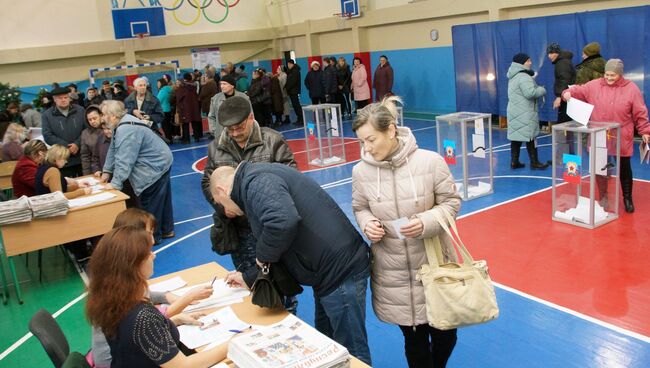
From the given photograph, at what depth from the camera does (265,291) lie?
2846mm

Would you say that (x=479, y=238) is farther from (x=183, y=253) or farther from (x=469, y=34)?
(x=469, y=34)

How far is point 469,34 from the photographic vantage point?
12672mm

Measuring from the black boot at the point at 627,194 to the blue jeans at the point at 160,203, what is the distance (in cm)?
514

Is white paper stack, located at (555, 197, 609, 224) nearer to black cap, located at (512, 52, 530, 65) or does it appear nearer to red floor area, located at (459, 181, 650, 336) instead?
red floor area, located at (459, 181, 650, 336)

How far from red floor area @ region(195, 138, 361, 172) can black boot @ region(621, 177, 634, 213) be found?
17.0 feet

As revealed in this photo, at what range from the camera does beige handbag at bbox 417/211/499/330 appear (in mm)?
2732

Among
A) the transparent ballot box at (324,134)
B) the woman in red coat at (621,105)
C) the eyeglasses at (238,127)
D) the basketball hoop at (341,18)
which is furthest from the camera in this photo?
the basketball hoop at (341,18)

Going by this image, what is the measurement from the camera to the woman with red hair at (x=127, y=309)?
91.3 inches

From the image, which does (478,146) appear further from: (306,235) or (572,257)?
(306,235)

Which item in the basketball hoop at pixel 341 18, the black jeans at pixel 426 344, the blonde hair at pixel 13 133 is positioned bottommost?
the black jeans at pixel 426 344

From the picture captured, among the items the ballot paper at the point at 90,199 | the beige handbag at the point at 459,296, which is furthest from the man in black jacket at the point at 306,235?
the ballot paper at the point at 90,199

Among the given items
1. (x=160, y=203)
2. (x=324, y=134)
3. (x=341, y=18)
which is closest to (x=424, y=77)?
(x=341, y=18)

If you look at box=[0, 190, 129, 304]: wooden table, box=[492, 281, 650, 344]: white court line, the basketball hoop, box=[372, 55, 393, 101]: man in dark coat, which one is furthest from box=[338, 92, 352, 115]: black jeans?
box=[492, 281, 650, 344]: white court line

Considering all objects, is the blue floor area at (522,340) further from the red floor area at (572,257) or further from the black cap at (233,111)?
the black cap at (233,111)
